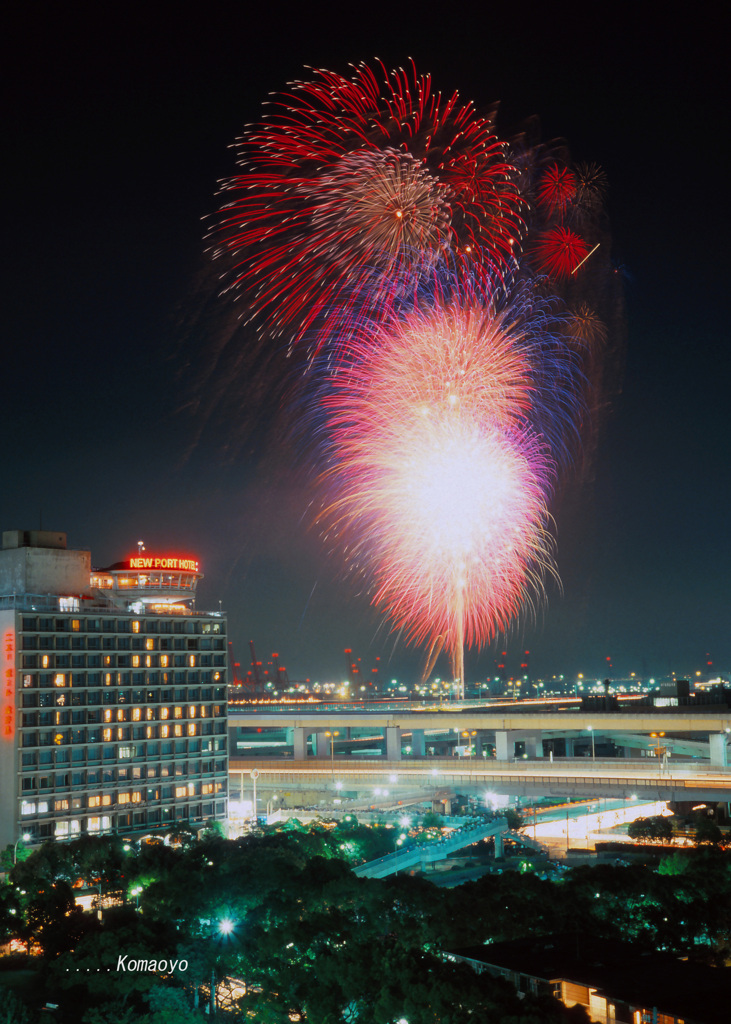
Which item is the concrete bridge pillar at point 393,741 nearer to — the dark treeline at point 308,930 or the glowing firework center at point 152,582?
the glowing firework center at point 152,582

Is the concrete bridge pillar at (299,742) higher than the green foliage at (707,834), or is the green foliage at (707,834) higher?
the concrete bridge pillar at (299,742)

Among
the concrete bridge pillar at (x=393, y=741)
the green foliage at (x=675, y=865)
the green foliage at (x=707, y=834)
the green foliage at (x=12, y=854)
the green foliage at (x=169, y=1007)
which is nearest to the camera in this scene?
the green foliage at (x=169, y=1007)

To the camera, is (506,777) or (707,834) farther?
(506,777)

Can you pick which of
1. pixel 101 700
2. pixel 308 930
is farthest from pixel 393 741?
pixel 308 930

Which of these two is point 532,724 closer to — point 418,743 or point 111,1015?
point 418,743

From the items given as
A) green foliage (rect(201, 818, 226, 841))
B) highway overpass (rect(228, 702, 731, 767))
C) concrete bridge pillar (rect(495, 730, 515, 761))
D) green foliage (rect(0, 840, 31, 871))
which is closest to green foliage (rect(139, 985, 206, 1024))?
green foliage (rect(0, 840, 31, 871))

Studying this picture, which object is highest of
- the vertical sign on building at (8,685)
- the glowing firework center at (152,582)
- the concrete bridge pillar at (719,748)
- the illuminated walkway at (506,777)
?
the glowing firework center at (152,582)

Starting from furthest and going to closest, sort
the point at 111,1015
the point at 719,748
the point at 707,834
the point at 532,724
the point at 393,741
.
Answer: the point at 393,741, the point at 532,724, the point at 719,748, the point at 707,834, the point at 111,1015

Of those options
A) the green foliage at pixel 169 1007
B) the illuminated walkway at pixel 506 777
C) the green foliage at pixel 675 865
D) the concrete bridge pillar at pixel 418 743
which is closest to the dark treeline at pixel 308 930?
the green foliage at pixel 169 1007
